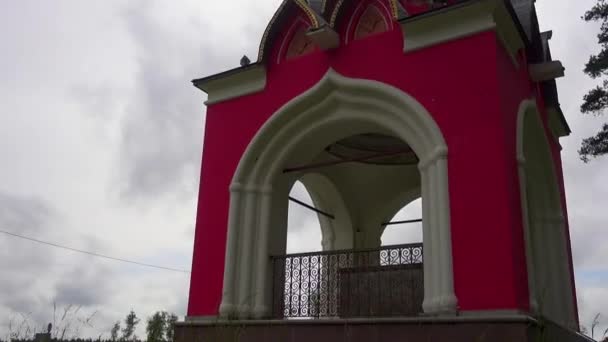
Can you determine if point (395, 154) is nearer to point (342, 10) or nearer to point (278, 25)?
point (342, 10)

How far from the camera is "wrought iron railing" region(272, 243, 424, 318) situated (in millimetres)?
7137

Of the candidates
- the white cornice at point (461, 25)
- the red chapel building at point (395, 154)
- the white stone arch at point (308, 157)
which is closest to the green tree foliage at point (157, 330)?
the red chapel building at point (395, 154)

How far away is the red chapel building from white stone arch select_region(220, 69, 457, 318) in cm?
2

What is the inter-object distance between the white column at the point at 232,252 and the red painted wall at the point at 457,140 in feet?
0.67

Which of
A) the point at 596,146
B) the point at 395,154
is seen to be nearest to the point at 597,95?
the point at 596,146

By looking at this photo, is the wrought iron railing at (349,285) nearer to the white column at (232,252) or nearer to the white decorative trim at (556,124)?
the white column at (232,252)

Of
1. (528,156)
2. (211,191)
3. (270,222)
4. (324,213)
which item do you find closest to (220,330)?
(270,222)

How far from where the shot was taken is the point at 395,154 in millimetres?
8250

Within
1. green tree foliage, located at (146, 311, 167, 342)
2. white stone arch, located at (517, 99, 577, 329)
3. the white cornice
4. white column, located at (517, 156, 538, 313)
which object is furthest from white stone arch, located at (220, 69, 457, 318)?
green tree foliage, located at (146, 311, 167, 342)

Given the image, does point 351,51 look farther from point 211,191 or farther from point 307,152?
point 211,191

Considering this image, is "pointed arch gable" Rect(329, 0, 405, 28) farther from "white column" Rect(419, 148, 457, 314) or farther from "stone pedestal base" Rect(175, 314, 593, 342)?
"stone pedestal base" Rect(175, 314, 593, 342)

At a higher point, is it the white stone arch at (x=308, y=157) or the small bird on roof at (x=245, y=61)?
the small bird on roof at (x=245, y=61)

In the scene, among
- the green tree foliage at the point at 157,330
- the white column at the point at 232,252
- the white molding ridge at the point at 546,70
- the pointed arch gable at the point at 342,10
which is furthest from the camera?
the white molding ridge at the point at 546,70

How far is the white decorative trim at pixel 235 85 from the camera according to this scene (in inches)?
348
